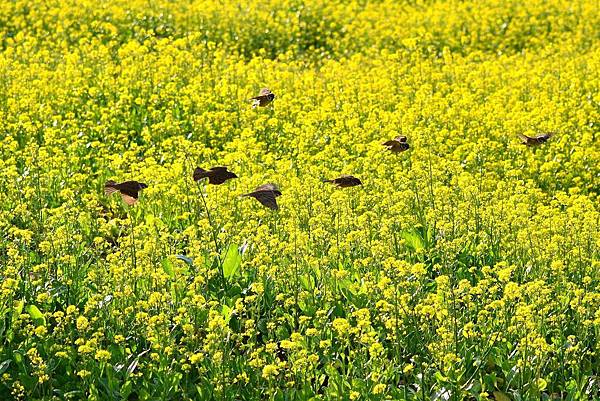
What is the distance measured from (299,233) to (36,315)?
1239 millimetres

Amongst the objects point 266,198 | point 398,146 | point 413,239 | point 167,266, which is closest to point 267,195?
point 266,198

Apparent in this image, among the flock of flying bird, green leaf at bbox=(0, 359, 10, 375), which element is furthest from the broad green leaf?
the flock of flying bird

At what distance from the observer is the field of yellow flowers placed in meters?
3.72

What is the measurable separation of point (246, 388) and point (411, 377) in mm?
675

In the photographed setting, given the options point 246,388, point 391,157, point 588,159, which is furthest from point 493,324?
point 588,159

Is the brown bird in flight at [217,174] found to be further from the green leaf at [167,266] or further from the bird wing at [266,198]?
the green leaf at [167,266]

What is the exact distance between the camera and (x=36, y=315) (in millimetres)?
→ 3953

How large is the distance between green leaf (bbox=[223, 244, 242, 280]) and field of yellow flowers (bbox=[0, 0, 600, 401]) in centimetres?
3

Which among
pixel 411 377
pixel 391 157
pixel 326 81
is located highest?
pixel 411 377

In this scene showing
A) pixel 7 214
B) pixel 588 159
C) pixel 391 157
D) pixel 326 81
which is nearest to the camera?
pixel 7 214

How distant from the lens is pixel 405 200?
5234 millimetres

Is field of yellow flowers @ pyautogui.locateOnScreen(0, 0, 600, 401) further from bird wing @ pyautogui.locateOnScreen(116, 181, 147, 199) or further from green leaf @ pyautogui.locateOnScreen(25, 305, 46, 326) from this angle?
bird wing @ pyautogui.locateOnScreen(116, 181, 147, 199)

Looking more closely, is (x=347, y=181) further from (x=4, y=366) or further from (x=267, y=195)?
(x=4, y=366)

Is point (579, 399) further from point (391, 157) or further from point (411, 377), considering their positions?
point (391, 157)
